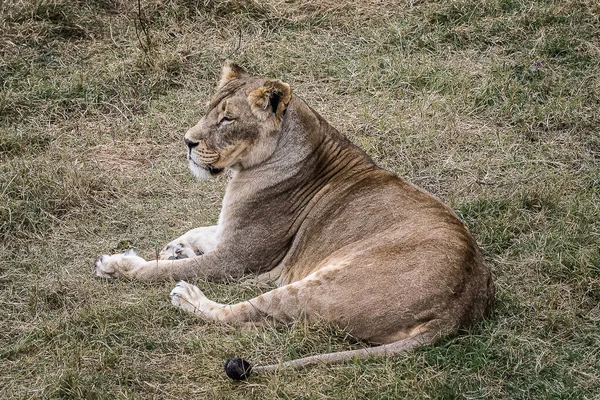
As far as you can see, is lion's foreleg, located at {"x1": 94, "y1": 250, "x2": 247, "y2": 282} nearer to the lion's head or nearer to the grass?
the grass

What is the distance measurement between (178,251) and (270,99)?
1.08 m

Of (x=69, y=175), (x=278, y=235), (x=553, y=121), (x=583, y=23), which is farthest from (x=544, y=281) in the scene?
(x=583, y=23)

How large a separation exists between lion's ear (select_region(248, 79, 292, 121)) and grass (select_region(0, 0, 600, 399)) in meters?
0.99

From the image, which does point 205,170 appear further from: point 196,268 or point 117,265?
point 117,265

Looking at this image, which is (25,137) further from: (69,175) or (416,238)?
(416,238)

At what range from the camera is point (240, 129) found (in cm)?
521

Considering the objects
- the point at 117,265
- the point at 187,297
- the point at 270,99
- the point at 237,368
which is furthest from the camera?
the point at 117,265

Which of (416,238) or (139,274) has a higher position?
(416,238)

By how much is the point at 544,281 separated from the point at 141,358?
2224 millimetres

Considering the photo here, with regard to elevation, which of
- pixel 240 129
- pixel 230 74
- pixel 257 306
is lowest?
pixel 257 306

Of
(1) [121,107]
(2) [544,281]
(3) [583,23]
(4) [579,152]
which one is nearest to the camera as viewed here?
(2) [544,281]

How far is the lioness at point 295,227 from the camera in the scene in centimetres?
457

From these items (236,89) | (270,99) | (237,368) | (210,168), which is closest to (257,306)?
(237,368)

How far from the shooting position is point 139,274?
5.23 m
